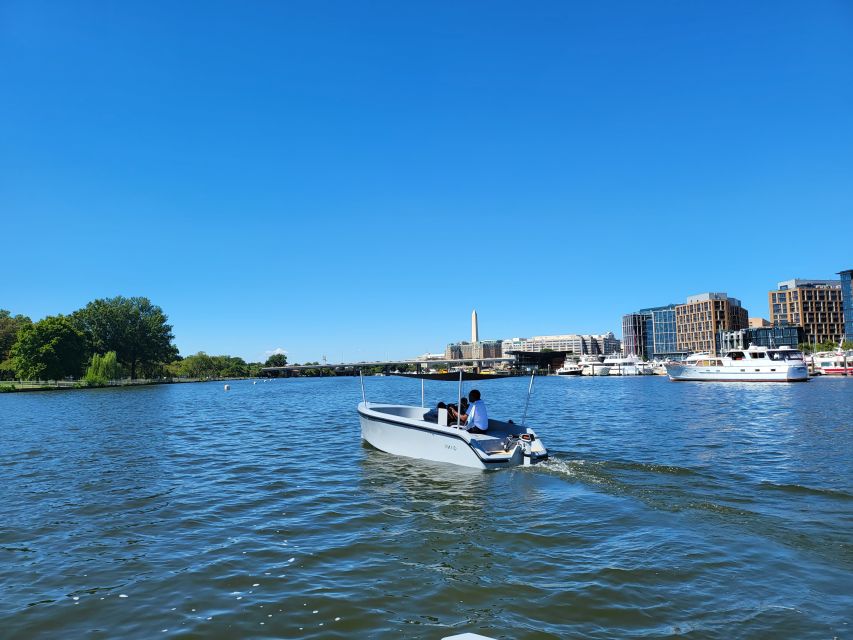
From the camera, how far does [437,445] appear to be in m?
16.2

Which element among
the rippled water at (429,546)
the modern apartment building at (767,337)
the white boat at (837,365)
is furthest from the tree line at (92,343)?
the modern apartment building at (767,337)

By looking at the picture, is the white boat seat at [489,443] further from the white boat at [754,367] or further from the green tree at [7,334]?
the green tree at [7,334]

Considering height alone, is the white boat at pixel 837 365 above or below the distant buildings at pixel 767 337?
below

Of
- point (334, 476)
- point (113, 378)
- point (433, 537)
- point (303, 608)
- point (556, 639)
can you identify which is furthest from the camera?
point (113, 378)

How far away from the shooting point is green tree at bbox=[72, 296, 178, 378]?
118438mm

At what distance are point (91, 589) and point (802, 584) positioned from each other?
9558mm

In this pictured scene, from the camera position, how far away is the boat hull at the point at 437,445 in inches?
593

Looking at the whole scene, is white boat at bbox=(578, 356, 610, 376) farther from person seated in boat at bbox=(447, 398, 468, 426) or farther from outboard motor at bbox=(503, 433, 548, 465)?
outboard motor at bbox=(503, 433, 548, 465)

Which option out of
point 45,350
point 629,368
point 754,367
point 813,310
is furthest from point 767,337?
point 45,350

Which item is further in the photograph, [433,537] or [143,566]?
[433,537]

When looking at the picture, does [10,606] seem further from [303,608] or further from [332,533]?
[332,533]

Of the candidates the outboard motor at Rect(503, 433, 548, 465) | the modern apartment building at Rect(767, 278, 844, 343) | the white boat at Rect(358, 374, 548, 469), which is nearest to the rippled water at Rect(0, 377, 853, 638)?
the outboard motor at Rect(503, 433, 548, 465)

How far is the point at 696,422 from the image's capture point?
2848 cm

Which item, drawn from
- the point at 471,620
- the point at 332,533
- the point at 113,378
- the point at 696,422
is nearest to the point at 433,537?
the point at 332,533
